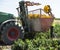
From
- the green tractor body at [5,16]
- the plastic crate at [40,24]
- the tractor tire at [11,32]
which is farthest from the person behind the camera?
the green tractor body at [5,16]

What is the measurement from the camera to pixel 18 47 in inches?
397

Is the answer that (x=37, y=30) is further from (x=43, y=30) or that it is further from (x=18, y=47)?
Answer: (x=18, y=47)

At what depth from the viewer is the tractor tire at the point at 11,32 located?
13203 mm

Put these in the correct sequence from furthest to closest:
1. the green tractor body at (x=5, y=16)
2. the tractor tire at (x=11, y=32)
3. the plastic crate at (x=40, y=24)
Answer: the green tractor body at (x=5, y=16), the plastic crate at (x=40, y=24), the tractor tire at (x=11, y=32)

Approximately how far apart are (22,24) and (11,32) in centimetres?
87

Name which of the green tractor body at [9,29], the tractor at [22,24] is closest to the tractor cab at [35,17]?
the tractor at [22,24]

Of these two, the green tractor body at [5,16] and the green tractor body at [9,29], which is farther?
the green tractor body at [5,16]

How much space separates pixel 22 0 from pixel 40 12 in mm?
1308

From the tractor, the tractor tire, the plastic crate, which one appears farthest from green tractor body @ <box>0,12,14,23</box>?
the plastic crate

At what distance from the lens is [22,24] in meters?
14.0

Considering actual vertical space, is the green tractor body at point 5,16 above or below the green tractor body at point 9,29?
above

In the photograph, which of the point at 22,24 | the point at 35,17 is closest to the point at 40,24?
the point at 35,17

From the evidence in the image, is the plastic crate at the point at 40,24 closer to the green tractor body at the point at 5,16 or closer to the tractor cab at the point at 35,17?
the tractor cab at the point at 35,17

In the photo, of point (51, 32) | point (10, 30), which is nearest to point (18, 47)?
point (10, 30)
